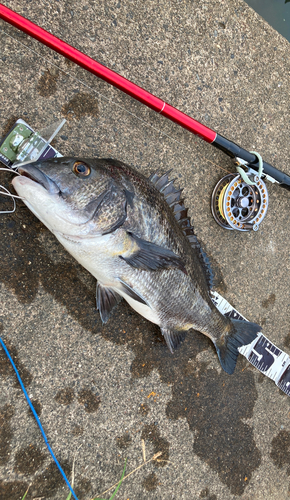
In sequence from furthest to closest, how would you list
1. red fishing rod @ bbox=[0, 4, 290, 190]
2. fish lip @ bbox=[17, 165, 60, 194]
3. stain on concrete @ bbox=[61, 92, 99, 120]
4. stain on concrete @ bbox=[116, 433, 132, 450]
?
stain on concrete @ bbox=[116, 433, 132, 450], stain on concrete @ bbox=[61, 92, 99, 120], red fishing rod @ bbox=[0, 4, 290, 190], fish lip @ bbox=[17, 165, 60, 194]

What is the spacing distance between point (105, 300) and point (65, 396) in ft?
2.80

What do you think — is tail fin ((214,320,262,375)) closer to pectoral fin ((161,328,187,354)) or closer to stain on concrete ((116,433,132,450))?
pectoral fin ((161,328,187,354))

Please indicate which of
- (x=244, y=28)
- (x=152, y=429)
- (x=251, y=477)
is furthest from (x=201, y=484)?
(x=244, y=28)

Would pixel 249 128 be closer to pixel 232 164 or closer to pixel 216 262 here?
pixel 232 164

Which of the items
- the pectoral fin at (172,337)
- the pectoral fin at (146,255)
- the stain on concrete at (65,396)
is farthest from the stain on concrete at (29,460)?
the pectoral fin at (146,255)

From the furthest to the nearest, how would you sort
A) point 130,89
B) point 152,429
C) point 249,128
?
point 249,128
point 152,429
point 130,89

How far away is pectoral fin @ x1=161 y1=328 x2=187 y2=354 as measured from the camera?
7.90 feet

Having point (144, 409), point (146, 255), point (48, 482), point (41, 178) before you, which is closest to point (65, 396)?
point (48, 482)

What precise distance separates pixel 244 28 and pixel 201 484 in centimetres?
458

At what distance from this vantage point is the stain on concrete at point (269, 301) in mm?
3205

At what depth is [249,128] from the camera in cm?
296

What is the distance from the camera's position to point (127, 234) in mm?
1808

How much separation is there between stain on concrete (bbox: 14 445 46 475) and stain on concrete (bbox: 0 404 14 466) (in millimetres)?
81

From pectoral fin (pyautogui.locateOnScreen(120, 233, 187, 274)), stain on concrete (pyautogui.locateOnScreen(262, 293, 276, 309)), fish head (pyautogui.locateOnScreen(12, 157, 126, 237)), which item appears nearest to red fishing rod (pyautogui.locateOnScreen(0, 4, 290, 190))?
fish head (pyautogui.locateOnScreen(12, 157, 126, 237))
